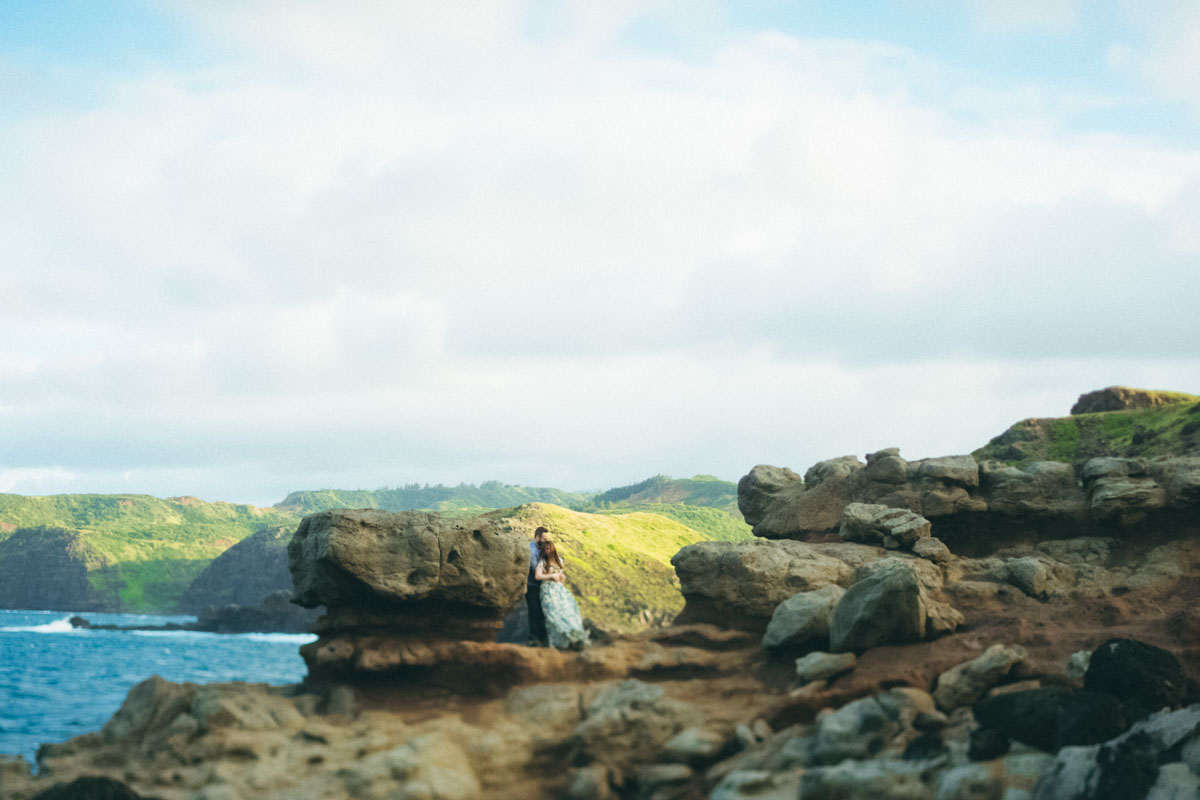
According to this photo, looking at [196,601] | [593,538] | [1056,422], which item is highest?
[1056,422]

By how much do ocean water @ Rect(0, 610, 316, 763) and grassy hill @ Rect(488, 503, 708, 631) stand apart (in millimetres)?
28267

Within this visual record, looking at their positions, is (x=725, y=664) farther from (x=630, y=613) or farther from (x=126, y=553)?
(x=126, y=553)

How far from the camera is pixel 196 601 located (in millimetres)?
Result: 162500

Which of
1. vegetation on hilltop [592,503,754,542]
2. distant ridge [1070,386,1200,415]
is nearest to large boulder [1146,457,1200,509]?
distant ridge [1070,386,1200,415]

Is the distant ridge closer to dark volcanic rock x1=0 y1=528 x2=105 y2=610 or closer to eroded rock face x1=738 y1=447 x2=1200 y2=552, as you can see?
eroded rock face x1=738 y1=447 x2=1200 y2=552

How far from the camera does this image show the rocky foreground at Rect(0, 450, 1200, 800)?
10594mm

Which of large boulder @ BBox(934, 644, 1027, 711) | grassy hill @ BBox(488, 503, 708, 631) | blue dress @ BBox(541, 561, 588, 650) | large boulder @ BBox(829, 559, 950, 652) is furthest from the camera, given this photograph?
grassy hill @ BBox(488, 503, 708, 631)

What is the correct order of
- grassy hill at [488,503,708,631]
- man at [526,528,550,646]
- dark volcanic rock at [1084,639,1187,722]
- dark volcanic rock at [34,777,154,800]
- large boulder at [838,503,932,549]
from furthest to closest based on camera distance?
1. grassy hill at [488,503,708,631]
2. large boulder at [838,503,932,549]
3. man at [526,528,550,646]
4. dark volcanic rock at [1084,639,1187,722]
5. dark volcanic rock at [34,777,154,800]

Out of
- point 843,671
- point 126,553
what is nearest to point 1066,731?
point 843,671

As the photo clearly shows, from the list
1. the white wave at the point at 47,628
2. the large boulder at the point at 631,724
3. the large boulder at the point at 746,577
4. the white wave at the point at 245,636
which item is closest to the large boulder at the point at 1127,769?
the large boulder at the point at 631,724

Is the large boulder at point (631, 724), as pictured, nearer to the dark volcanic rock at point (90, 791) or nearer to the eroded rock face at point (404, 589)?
the eroded rock face at point (404, 589)

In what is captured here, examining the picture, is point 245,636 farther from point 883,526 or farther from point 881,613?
point 881,613

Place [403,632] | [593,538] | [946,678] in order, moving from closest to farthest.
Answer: [946,678]
[403,632]
[593,538]

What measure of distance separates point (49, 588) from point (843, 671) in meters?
208
